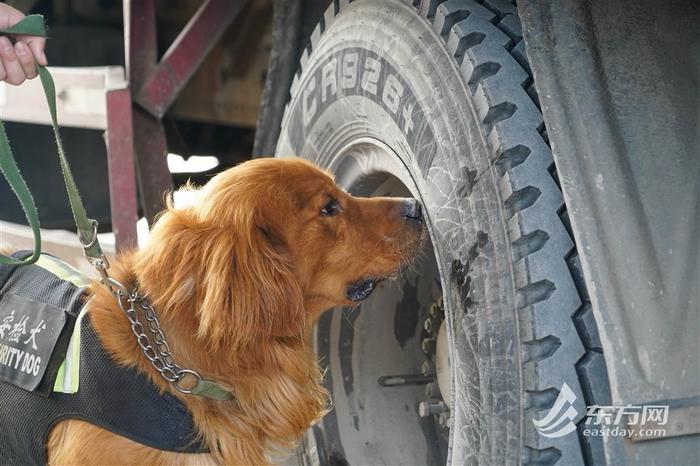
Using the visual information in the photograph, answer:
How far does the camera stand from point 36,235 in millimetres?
2504

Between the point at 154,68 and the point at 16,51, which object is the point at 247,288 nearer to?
the point at 16,51

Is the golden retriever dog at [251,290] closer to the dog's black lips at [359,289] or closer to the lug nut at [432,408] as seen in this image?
the dog's black lips at [359,289]

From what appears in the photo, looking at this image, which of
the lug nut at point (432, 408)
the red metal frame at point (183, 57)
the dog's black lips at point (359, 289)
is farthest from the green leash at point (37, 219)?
the red metal frame at point (183, 57)

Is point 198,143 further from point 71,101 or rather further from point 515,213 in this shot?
point 515,213

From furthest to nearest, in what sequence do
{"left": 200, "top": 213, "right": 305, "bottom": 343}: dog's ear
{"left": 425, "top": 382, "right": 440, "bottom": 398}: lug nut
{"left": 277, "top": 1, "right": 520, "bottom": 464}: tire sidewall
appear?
{"left": 425, "top": 382, "right": 440, "bottom": 398}: lug nut, {"left": 200, "top": 213, "right": 305, "bottom": 343}: dog's ear, {"left": 277, "top": 1, "right": 520, "bottom": 464}: tire sidewall

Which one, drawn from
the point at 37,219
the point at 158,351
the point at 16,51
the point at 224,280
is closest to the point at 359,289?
the point at 224,280

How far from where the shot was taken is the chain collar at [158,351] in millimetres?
2459

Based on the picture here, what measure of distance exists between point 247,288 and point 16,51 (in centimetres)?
96

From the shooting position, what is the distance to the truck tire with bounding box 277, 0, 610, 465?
1888mm

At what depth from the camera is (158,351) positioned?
2.49m

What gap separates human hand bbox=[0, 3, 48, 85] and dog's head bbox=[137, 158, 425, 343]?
1.93 feet

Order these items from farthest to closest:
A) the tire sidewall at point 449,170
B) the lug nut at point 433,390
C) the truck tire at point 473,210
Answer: the lug nut at point 433,390, the tire sidewall at point 449,170, the truck tire at point 473,210

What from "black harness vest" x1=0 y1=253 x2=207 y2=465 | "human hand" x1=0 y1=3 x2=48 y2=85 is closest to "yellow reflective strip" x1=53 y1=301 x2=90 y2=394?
"black harness vest" x1=0 y1=253 x2=207 y2=465

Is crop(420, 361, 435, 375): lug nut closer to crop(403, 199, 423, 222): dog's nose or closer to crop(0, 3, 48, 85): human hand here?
crop(403, 199, 423, 222): dog's nose
